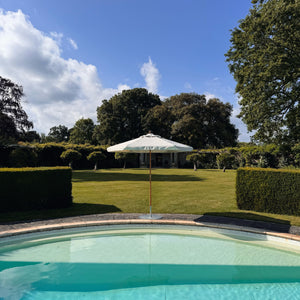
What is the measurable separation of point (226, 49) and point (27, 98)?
73.8 ft

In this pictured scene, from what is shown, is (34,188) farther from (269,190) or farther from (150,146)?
(269,190)

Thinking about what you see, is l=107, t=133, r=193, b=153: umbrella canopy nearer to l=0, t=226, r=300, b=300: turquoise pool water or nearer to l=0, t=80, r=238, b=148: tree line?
l=0, t=226, r=300, b=300: turquoise pool water

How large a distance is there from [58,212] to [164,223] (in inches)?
151

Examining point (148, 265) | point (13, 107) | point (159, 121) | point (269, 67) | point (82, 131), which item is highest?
point (82, 131)

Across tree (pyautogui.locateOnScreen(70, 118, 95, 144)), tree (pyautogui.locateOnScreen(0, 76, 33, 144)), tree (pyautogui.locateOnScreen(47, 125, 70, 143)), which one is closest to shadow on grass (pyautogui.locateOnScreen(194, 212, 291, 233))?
tree (pyautogui.locateOnScreen(0, 76, 33, 144))

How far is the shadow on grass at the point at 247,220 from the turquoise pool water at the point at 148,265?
0.55 m

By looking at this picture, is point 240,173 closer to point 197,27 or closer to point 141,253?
point 141,253

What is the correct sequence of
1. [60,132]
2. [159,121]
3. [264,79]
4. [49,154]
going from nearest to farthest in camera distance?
[264,79] → [49,154] → [159,121] → [60,132]

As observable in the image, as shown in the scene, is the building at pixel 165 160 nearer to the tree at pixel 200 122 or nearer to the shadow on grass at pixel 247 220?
the tree at pixel 200 122

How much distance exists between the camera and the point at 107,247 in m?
5.88

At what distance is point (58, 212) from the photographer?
818 cm

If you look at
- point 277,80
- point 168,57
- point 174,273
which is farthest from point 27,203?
point 277,80

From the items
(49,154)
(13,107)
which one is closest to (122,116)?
(49,154)

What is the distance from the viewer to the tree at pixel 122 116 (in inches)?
1690
